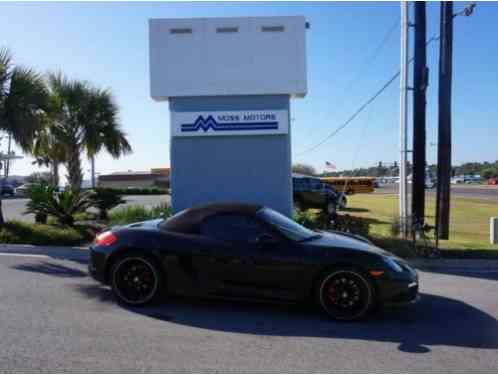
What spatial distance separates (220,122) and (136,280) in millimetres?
5260

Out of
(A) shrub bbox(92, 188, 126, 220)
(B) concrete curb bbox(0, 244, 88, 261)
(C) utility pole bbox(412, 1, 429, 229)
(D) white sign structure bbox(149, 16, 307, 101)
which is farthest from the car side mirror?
(A) shrub bbox(92, 188, 126, 220)

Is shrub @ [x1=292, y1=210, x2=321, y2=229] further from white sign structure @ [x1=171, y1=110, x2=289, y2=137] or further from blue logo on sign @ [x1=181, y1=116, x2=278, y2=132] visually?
blue logo on sign @ [x1=181, y1=116, x2=278, y2=132]

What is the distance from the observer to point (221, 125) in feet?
32.1

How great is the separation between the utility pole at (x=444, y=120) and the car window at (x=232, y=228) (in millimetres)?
8061

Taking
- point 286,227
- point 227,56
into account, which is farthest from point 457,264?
point 227,56

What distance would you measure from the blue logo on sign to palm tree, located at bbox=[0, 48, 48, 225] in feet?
12.8

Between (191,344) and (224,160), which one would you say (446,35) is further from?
(191,344)

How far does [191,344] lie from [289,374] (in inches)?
43.6

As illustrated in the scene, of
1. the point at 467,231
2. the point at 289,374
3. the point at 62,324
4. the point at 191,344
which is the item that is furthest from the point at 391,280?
the point at 467,231

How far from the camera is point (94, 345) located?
4082 millimetres

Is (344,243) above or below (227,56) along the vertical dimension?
below

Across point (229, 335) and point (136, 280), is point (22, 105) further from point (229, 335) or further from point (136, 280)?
point (229, 335)

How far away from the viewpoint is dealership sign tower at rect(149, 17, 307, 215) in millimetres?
9797

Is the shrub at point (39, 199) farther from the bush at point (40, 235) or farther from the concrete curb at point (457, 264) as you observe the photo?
the concrete curb at point (457, 264)
